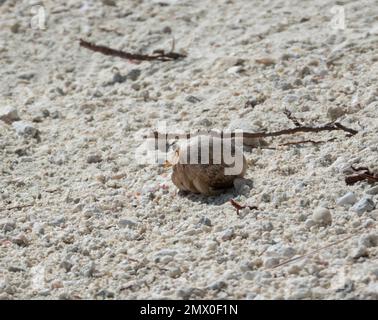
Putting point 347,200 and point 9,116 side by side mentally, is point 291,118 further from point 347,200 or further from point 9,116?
point 9,116

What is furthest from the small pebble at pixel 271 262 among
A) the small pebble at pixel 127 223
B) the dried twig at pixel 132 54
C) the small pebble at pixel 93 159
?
the dried twig at pixel 132 54

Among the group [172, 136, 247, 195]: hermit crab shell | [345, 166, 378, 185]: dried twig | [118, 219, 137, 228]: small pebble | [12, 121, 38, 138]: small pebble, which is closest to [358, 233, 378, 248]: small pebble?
[345, 166, 378, 185]: dried twig

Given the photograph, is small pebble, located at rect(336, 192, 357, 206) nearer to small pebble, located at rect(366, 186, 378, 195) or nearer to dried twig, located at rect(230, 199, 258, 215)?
small pebble, located at rect(366, 186, 378, 195)

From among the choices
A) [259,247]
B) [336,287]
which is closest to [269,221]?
[259,247]

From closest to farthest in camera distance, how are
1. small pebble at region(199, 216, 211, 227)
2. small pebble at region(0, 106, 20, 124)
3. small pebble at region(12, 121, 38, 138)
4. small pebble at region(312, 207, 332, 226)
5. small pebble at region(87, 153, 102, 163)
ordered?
1. small pebble at region(312, 207, 332, 226)
2. small pebble at region(199, 216, 211, 227)
3. small pebble at region(87, 153, 102, 163)
4. small pebble at region(12, 121, 38, 138)
5. small pebble at region(0, 106, 20, 124)

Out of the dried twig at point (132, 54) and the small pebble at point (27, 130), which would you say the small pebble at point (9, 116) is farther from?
the dried twig at point (132, 54)

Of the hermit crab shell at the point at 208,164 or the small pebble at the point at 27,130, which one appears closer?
the hermit crab shell at the point at 208,164
